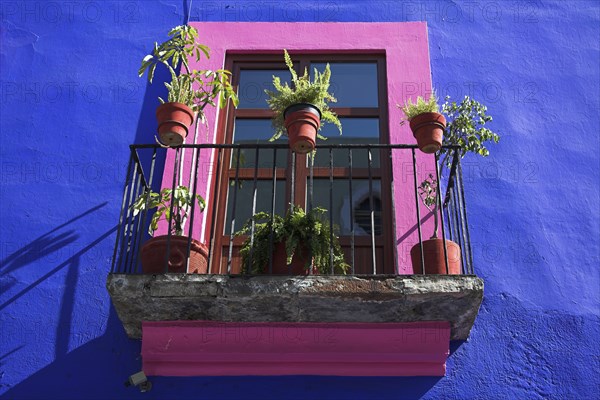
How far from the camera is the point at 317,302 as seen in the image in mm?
4742

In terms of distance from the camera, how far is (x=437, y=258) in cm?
498

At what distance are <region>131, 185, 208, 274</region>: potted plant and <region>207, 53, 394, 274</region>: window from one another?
0.34 meters

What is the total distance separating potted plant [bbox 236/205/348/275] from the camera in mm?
4969

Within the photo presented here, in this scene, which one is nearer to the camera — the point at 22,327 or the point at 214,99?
the point at 22,327

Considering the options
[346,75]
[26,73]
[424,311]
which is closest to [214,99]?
[346,75]

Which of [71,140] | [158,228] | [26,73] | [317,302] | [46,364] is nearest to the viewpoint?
[317,302]

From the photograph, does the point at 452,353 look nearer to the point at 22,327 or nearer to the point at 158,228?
the point at 158,228

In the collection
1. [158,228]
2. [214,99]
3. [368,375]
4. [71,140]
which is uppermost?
[214,99]

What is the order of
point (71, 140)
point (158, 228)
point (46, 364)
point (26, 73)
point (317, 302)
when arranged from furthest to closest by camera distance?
point (26, 73) < point (71, 140) < point (158, 228) < point (46, 364) < point (317, 302)

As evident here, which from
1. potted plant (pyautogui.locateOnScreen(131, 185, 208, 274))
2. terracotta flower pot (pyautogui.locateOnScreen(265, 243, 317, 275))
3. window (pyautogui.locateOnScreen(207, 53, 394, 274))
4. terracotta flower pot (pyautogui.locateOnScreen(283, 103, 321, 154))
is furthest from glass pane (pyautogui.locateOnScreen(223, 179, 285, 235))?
terracotta flower pot (pyautogui.locateOnScreen(265, 243, 317, 275))

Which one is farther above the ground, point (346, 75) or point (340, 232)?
point (346, 75)

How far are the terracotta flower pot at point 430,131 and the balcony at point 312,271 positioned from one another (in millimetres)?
149

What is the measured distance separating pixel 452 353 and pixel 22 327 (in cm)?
→ 280

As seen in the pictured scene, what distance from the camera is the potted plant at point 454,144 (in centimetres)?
504
